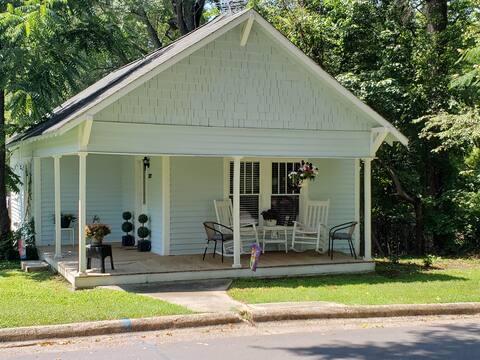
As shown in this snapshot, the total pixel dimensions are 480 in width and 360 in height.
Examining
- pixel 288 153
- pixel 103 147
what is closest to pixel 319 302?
pixel 288 153

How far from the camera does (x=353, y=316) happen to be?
921cm

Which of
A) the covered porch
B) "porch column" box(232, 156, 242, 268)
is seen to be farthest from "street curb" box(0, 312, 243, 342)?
"porch column" box(232, 156, 242, 268)

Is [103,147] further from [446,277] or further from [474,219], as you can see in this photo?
[474,219]

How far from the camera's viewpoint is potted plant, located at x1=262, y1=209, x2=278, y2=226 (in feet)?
47.0

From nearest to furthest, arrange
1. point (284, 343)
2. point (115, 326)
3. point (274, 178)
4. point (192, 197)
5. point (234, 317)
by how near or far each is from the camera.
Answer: point (284, 343), point (115, 326), point (234, 317), point (192, 197), point (274, 178)

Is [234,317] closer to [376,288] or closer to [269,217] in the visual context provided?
[376,288]

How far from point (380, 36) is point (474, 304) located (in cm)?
1059

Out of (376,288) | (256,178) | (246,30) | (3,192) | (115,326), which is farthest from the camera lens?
(3,192)

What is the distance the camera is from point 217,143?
1212 centimetres

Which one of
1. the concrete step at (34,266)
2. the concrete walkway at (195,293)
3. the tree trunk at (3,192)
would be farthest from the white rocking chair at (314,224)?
the tree trunk at (3,192)

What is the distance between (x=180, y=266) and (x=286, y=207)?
145 inches

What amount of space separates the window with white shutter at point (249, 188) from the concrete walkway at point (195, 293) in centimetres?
301

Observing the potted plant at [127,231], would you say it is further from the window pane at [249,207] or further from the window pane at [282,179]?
the window pane at [282,179]

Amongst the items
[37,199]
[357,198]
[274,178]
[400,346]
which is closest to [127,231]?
[37,199]
